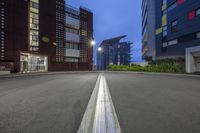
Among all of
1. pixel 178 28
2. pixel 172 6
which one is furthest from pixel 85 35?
pixel 178 28

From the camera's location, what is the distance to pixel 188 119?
406cm

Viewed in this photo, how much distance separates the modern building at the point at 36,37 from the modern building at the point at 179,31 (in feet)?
72.5

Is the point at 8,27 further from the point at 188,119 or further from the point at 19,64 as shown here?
the point at 188,119

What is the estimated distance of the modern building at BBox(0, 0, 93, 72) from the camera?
2893 centimetres

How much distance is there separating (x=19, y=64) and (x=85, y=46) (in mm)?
20099

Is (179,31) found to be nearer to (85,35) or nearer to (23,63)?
(85,35)

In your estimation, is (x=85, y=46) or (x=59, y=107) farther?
(x=85, y=46)

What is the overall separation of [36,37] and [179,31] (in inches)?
1191

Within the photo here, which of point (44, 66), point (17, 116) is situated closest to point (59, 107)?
point (17, 116)

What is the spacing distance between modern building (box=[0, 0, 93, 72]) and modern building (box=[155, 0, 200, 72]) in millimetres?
22088

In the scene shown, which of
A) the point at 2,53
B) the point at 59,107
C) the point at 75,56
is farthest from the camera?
the point at 75,56

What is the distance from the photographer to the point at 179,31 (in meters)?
35.8

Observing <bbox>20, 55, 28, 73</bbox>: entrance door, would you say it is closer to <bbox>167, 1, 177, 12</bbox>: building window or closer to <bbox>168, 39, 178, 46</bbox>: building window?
<bbox>168, 39, 178, 46</bbox>: building window

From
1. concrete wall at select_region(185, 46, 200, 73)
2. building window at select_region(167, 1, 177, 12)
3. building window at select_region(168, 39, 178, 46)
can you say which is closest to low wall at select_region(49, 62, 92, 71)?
building window at select_region(168, 39, 178, 46)
